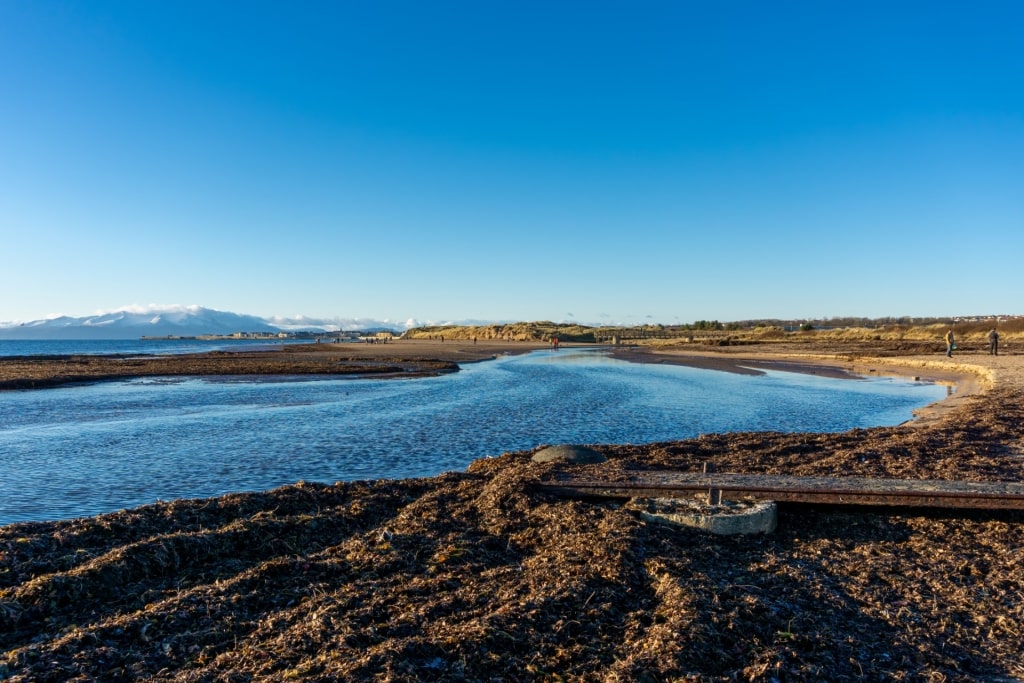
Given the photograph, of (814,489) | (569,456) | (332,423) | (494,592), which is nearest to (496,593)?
(494,592)

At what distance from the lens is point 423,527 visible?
7.54 m

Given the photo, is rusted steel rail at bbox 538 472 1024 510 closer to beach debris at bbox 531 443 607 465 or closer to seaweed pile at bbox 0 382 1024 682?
seaweed pile at bbox 0 382 1024 682

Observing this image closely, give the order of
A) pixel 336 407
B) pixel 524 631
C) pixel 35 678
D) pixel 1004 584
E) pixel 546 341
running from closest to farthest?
pixel 35 678, pixel 524 631, pixel 1004 584, pixel 336 407, pixel 546 341

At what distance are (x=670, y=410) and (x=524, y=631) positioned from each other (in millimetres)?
17780

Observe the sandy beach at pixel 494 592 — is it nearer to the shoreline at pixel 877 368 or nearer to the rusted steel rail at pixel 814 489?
the rusted steel rail at pixel 814 489

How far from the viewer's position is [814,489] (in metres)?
8.18

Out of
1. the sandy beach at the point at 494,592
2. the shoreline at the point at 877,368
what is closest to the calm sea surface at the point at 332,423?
the shoreline at the point at 877,368

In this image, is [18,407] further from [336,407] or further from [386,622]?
[386,622]

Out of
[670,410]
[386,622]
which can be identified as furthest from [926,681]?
[670,410]

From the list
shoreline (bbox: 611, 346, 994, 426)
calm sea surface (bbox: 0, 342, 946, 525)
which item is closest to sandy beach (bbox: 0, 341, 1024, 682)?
calm sea surface (bbox: 0, 342, 946, 525)

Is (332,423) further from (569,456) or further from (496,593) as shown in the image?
(496,593)

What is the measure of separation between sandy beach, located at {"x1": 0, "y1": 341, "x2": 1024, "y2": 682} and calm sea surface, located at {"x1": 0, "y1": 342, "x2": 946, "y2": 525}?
3.99 m

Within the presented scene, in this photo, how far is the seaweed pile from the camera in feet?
15.1

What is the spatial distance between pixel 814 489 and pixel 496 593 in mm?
4857
